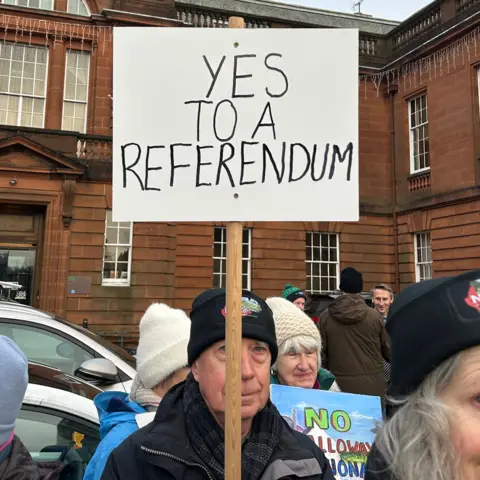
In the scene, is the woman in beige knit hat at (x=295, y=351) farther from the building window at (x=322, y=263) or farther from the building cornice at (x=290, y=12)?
the building cornice at (x=290, y=12)

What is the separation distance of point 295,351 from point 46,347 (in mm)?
2297

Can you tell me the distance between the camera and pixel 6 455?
5.05ft

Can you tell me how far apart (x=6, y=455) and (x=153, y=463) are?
579 mm

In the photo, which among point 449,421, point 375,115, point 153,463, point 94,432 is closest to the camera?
point 449,421

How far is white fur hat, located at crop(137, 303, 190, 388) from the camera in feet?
6.73

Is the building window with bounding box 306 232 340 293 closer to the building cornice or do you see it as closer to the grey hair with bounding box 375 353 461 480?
the building cornice

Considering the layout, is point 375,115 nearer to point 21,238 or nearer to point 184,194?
point 21,238

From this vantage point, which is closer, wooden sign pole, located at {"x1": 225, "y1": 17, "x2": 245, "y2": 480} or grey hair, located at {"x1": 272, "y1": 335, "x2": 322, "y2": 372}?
wooden sign pole, located at {"x1": 225, "y1": 17, "x2": 245, "y2": 480}

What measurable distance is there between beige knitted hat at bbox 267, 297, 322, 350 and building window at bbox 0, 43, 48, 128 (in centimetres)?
1457

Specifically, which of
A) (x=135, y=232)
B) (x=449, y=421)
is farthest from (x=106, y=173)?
(x=449, y=421)

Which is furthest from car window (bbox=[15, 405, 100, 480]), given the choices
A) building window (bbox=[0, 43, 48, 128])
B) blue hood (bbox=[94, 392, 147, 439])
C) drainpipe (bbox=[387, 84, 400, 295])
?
drainpipe (bbox=[387, 84, 400, 295])

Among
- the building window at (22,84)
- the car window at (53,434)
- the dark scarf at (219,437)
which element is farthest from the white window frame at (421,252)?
the dark scarf at (219,437)

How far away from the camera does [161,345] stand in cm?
213

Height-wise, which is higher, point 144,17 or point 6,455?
point 144,17
